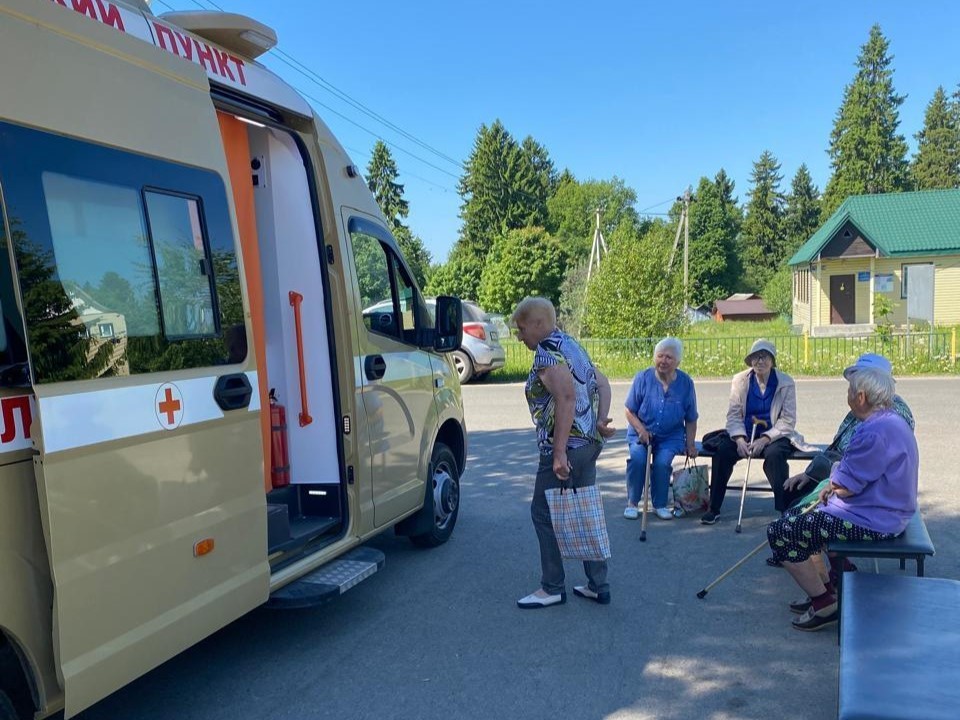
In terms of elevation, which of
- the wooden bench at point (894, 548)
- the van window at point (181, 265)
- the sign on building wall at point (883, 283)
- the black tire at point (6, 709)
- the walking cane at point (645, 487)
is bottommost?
the walking cane at point (645, 487)

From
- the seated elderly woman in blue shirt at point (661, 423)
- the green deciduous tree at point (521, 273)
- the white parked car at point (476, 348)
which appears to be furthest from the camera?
the green deciduous tree at point (521, 273)

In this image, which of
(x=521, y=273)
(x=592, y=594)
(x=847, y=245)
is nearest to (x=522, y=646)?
(x=592, y=594)

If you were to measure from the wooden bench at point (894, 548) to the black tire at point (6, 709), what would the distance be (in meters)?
3.51

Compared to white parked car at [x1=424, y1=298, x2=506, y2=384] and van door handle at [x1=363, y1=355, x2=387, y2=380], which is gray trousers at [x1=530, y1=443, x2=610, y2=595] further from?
white parked car at [x1=424, y1=298, x2=506, y2=384]

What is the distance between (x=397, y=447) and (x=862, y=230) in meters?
29.9

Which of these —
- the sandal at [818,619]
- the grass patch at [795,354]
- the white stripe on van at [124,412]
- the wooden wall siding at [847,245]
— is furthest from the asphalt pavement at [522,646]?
the wooden wall siding at [847,245]

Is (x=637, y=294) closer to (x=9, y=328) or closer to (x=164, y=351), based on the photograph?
(x=164, y=351)

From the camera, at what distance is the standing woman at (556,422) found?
413cm

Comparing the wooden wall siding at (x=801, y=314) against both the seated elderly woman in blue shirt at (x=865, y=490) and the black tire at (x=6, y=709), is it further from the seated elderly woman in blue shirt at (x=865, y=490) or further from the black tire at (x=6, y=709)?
the black tire at (x=6, y=709)

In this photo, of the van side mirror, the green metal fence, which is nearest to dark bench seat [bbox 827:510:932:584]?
the van side mirror

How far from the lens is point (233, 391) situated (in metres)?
3.27

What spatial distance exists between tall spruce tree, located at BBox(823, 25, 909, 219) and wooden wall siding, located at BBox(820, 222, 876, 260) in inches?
1088

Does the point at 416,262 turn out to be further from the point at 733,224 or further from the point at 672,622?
the point at 672,622

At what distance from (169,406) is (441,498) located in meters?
2.94
